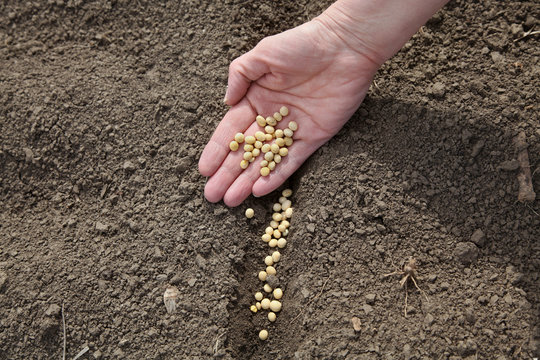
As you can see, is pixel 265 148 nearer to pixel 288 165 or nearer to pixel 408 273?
pixel 288 165

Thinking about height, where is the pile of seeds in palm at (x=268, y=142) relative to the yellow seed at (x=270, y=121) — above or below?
below

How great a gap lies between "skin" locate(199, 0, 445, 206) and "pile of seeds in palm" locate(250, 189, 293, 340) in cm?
15

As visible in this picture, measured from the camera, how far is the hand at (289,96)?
98.4 inches

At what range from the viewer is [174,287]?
2.48 m

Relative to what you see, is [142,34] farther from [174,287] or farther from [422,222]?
[422,222]

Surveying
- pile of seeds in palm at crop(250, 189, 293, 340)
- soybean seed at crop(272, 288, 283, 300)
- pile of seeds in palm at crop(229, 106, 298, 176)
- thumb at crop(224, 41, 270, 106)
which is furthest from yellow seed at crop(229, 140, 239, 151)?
soybean seed at crop(272, 288, 283, 300)

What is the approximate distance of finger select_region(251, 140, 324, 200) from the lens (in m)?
2.62

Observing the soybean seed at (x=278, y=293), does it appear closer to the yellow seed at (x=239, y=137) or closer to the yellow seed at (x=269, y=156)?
the yellow seed at (x=269, y=156)

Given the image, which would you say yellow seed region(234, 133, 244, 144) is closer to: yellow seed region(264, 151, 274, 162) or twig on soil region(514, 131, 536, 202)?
yellow seed region(264, 151, 274, 162)

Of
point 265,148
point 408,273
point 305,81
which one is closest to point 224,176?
point 265,148

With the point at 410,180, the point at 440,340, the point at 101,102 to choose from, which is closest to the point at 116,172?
the point at 101,102

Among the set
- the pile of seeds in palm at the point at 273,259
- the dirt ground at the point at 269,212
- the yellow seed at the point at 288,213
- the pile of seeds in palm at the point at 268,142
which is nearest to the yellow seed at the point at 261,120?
the pile of seeds in palm at the point at 268,142

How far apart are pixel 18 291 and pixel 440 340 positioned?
89.8 inches

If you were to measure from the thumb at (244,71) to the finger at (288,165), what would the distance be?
0.45 meters
